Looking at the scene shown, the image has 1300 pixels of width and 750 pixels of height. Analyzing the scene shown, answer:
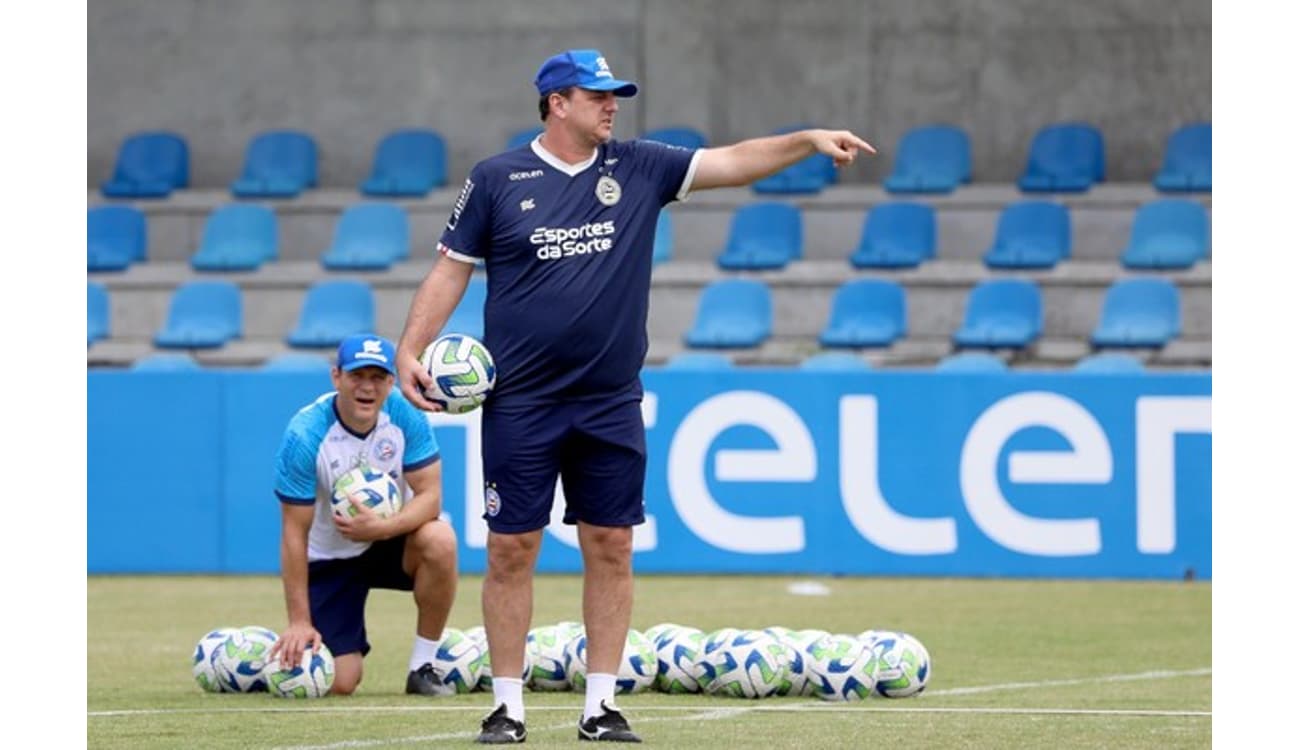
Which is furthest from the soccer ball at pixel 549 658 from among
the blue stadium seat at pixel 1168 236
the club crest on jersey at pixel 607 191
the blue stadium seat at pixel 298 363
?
the blue stadium seat at pixel 1168 236

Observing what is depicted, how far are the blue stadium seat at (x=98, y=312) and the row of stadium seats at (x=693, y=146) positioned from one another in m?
1.92

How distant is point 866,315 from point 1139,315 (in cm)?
235

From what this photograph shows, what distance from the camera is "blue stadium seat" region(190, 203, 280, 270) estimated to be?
23.5m

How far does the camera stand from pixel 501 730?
7836 millimetres

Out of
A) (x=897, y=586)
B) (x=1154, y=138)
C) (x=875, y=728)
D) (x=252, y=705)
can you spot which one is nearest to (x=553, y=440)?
(x=875, y=728)

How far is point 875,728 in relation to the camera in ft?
27.5

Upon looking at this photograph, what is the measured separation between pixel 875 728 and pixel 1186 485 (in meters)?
8.49

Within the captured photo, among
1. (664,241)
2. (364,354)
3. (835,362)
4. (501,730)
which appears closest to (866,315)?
(664,241)

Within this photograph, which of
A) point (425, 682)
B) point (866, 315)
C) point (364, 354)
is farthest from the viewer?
point (866, 315)

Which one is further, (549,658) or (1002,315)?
(1002,315)

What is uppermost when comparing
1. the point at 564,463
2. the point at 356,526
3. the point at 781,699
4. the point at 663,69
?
the point at 663,69

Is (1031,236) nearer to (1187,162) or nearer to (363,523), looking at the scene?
(1187,162)

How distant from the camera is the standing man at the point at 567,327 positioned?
7.91 meters

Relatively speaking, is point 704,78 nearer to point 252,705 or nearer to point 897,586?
point 897,586
